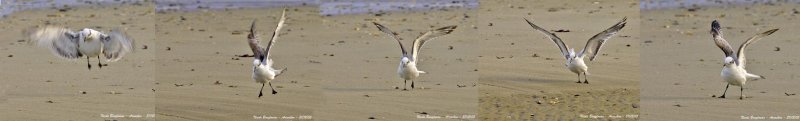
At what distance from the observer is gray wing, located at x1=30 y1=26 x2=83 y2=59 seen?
819 cm

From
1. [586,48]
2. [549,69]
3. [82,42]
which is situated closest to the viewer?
[82,42]

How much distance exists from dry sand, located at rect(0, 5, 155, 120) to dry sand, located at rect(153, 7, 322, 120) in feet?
0.39

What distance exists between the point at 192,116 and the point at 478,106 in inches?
71.1

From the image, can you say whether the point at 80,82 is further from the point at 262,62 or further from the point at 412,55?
the point at 412,55

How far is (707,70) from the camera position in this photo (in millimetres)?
8359

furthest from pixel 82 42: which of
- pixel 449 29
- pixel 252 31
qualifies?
pixel 449 29

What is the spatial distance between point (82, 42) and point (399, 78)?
199 cm

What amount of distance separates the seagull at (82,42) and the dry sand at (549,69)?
90.4 inches

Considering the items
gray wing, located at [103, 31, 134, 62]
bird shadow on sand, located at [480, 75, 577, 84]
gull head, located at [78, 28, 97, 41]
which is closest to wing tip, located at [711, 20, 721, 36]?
bird shadow on sand, located at [480, 75, 577, 84]

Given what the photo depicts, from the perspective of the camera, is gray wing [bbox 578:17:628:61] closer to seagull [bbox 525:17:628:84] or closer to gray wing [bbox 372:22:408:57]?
seagull [bbox 525:17:628:84]

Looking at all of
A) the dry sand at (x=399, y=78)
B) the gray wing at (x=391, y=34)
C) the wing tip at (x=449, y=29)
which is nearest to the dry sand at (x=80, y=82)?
the dry sand at (x=399, y=78)

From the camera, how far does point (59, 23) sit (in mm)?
8648

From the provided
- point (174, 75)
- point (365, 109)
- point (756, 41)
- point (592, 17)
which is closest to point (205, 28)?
point (174, 75)

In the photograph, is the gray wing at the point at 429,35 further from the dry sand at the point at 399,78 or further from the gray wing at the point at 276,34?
the gray wing at the point at 276,34
